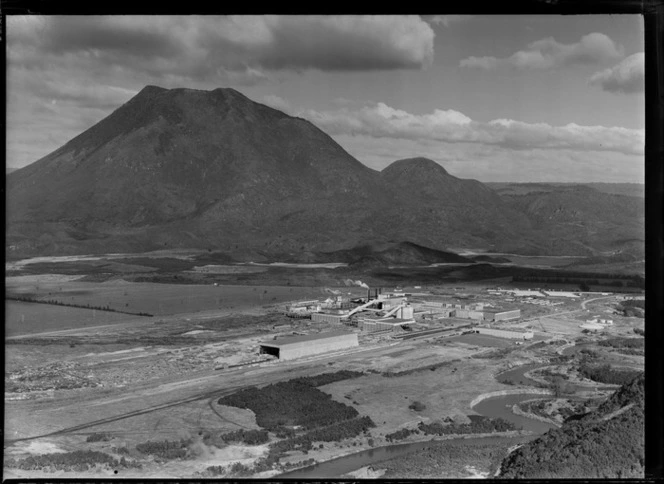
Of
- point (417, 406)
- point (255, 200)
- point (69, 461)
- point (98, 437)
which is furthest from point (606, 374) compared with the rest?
point (255, 200)

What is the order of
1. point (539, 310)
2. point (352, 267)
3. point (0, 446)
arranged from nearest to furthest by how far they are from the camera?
point (0, 446), point (539, 310), point (352, 267)

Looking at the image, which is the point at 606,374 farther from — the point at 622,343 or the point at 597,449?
the point at 597,449

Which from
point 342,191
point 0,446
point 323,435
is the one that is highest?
point 342,191

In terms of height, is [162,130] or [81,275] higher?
[162,130]

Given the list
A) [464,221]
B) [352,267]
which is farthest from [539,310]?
[464,221]

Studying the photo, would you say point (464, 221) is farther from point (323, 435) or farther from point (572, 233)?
point (323, 435)

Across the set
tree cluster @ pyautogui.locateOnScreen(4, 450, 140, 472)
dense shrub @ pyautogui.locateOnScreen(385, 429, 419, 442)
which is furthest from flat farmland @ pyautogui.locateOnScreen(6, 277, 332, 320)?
dense shrub @ pyautogui.locateOnScreen(385, 429, 419, 442)

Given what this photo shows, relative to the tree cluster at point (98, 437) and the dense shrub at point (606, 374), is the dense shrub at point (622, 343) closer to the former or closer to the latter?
the dense shrub at point (606, 374)
